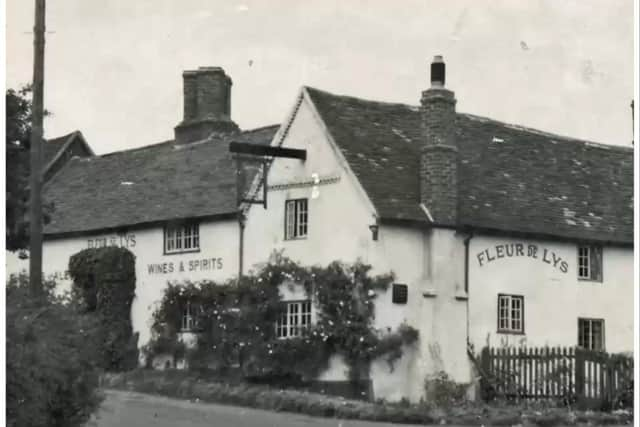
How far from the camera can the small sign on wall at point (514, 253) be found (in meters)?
30.8

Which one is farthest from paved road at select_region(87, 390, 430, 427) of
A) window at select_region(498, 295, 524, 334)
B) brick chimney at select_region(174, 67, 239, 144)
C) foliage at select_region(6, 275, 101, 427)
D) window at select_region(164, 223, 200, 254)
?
brick chimney at select_region(174, 67, 239, 144)

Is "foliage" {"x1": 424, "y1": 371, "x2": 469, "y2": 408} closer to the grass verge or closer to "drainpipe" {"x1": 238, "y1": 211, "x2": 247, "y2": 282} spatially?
the grass verge

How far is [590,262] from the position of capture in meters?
31.8

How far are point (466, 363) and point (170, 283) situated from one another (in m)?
8.31

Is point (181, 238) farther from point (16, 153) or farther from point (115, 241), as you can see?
point (16, 153)


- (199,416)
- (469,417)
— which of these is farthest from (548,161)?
(199,416)

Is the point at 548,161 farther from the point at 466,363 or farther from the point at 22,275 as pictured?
the point at 22,275

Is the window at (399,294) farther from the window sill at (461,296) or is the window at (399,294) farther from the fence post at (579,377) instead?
the fence post at (579,377)

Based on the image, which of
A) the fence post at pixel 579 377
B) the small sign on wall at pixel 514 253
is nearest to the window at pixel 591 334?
the small sign on wall at pixel 514 253

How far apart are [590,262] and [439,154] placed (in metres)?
4.59

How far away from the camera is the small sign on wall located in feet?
101

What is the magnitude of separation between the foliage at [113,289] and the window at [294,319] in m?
5.14

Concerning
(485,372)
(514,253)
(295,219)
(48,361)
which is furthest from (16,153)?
(514,253)

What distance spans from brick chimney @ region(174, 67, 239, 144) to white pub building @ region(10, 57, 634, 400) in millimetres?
3112
